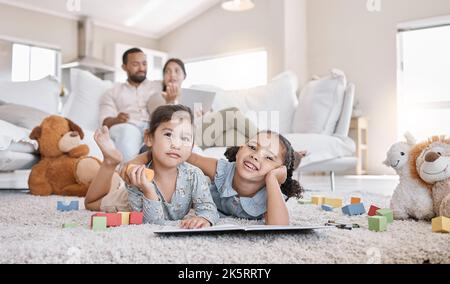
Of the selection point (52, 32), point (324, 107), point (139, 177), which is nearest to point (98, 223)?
point (139, 177)

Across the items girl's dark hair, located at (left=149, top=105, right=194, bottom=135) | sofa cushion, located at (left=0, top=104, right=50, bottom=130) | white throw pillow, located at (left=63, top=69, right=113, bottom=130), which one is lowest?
girl's dark hair, located at (left=149, top=105, right=194, bottom=135)

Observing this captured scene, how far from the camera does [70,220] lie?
3.22 feet

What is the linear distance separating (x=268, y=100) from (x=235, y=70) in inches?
93.0

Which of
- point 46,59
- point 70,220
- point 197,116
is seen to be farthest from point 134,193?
point 46,59

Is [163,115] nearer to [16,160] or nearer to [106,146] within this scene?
[106,146]

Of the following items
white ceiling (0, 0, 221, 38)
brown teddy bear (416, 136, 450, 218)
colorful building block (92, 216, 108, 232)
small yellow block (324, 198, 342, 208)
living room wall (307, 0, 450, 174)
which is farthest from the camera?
white ceiling (0, 0, 221, 38)

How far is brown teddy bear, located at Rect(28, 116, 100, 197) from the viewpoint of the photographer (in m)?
1.74

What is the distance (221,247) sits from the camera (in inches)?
25.6

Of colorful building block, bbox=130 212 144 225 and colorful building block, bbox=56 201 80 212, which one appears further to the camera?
colorful building block, bbox=56 201 80 212

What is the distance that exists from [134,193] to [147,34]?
4648 millimetres

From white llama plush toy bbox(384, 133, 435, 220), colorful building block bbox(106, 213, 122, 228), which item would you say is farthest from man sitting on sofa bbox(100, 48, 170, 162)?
white llama plush toy bbox(384, 133, 435, 220)

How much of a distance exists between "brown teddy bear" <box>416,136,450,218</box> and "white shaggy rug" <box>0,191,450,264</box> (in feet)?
0.34

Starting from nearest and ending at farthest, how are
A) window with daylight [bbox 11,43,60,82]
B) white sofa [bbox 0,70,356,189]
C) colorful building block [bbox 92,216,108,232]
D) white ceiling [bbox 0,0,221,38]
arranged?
colorful building block [bbox 92,216,108,232] < white sofa [bbox 0,70,356,189] < window with daylight [bbox 11,43,60,82] < white ceiling [bbox 0,0,221,38]

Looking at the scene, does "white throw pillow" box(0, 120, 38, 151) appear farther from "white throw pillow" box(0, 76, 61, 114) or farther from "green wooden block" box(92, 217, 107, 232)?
"green wooden block" box(92, 217, 107, 232)
